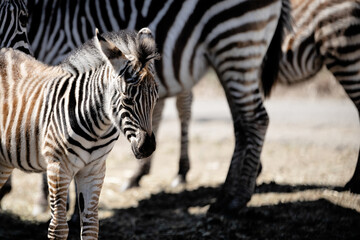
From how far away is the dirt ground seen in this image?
546 cm

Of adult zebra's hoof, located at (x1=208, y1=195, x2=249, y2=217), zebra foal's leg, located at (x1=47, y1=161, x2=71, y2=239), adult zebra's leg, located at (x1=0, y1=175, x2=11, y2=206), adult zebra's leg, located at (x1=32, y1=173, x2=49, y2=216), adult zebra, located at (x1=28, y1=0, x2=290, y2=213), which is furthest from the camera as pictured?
adult zebra's leg, located at (x1=32, y1=173, x2=49, y2=216)

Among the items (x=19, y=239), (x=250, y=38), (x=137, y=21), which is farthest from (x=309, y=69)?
(x=19, y=239)

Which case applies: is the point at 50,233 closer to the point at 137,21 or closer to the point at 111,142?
the point at 111,142

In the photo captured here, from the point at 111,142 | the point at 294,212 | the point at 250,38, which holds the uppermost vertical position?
the point at 250,38

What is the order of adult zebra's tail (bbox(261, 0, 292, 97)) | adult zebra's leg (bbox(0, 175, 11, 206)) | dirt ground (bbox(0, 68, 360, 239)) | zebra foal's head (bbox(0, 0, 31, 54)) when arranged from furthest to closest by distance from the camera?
1. adult zebra's tail (bbox(261, 0, 292, 97))
2. adult zebra's leg (bbox(0, 175, 11, 206))
3. dirt ground (bbox(0, 68, 360, 239))
4. zebra foal's head (bbox(0, 0, 31, 54))

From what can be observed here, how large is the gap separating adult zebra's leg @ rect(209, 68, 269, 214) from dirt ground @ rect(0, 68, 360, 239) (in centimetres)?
22

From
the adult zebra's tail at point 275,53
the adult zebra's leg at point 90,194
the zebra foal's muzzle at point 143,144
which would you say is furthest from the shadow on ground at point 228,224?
the zebra foal's muzzle at point 143,144

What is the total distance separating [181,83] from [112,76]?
2.28m

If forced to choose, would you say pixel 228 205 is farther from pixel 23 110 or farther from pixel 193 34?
pixel 23 110

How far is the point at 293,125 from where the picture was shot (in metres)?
11.3

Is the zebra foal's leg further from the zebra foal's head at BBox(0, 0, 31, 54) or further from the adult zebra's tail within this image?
the adult zebra's tail

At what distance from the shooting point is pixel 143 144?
3.59 meters

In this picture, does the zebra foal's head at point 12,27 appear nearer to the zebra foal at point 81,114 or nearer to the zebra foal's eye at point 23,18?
the zebra foal's eye at point 23,18

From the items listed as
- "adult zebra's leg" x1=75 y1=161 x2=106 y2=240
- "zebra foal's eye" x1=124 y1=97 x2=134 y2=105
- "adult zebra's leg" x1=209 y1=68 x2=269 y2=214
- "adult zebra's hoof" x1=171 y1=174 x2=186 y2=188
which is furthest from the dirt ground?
"zebra foal's eye" x1=124 y1=97 x2=134 y2=105
